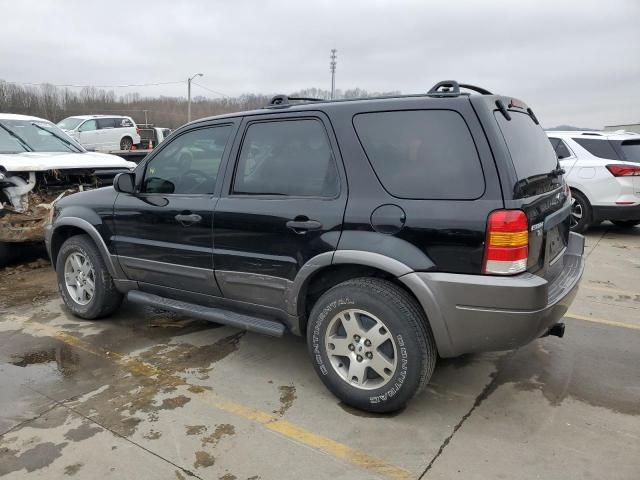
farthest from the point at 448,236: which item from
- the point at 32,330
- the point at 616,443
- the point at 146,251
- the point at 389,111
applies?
the point at 32,330

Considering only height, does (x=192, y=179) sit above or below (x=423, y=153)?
below

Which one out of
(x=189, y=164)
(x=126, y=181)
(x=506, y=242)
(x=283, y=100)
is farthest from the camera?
(x=126, y=181)

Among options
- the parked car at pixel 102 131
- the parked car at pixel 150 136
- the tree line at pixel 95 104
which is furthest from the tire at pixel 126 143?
the tree line at pixel 95 104

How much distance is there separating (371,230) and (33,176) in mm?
4986

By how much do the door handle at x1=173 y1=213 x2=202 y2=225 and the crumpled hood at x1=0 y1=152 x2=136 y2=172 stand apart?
10.9 ft

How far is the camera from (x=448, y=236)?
2709 mm

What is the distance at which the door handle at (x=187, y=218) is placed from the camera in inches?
145

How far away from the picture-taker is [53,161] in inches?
250

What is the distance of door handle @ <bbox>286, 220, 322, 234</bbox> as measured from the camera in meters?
3.11

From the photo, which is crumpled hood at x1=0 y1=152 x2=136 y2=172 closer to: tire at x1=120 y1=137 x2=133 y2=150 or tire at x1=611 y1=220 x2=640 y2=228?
tire at x1=611 y1=220 x2=640 y2=228

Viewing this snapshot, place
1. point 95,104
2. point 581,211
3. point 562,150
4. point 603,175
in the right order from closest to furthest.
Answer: point 603,175, point 581,211, point 562,150, point 95,104

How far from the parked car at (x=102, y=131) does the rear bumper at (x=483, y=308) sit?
21549 millimetres

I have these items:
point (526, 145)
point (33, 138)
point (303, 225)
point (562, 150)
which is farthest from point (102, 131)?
point (526, 145)

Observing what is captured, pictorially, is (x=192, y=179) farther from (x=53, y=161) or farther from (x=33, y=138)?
(x=33, y=138)
